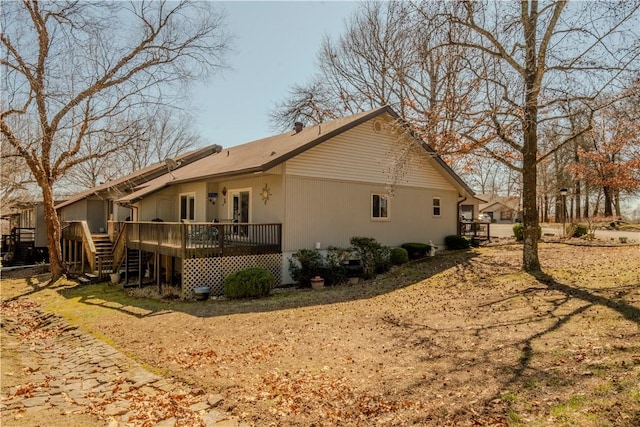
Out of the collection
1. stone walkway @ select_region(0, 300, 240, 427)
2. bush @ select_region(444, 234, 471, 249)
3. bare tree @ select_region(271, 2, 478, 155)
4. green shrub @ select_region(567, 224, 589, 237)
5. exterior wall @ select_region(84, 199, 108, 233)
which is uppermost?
bare tree @ select_region(271, 2, 478, 155)

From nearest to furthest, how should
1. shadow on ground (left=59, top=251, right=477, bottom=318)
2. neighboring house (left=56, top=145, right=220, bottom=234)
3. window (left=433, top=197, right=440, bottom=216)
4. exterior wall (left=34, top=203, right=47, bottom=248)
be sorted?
shadow on ground (left=59, top=251, right=477, bottom=318) < window (left=433, top=197, right=440, bottom=216) < neighboring house (left=56, top=145, right=220, bottom=234) < exterior wall (left=34, top=203, right=47, bottom=248)

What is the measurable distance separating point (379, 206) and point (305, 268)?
4775 millimetres

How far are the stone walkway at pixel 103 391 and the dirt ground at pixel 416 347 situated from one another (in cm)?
30

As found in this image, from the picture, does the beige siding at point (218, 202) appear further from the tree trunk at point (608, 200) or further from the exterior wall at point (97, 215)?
the tree trunk at point (608, 200)

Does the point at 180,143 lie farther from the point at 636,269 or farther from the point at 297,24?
the point at 636,269

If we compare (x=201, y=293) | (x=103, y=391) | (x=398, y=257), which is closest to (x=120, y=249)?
(x=201, y=293)

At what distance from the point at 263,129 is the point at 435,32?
73.7 feet

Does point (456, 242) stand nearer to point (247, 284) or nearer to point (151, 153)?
point (247, 284)

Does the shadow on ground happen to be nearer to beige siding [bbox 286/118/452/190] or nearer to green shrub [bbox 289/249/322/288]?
green shrub [bbox 289/249/322/288]

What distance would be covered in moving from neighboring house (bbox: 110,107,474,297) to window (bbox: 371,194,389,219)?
0.04 m

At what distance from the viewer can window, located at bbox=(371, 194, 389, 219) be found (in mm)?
16078

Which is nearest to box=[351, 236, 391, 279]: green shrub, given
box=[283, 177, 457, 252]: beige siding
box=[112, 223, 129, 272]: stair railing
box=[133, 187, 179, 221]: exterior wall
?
box=[283, 177, 457, 252]: beige siding

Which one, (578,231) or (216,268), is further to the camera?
(578,231)

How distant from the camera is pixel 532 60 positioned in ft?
31.4
